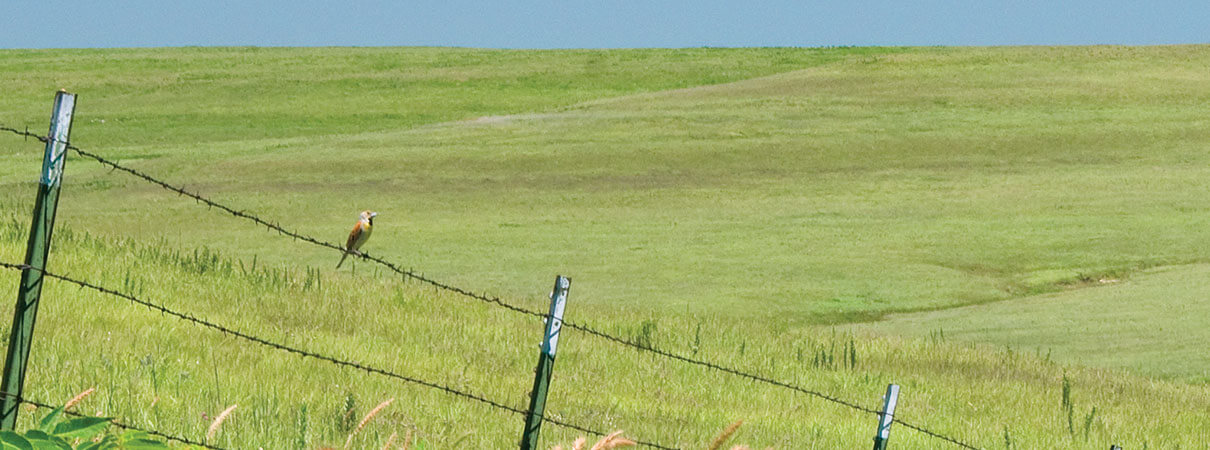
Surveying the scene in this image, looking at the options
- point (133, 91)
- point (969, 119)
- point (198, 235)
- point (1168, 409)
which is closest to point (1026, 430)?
point (1168, 409)

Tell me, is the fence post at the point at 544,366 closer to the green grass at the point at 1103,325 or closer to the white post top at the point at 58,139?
the white post top at the point at 58,139

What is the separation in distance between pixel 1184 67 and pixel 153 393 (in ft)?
173

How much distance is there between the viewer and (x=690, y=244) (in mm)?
23781

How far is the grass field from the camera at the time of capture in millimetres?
9789

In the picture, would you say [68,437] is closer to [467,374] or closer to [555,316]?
[555,316]

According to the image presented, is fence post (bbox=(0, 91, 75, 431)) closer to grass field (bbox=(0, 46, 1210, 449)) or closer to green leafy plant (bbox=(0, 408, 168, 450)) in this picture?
green leafy plant (bbox=(0, 408, 168, 450))

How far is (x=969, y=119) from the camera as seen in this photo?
145ft

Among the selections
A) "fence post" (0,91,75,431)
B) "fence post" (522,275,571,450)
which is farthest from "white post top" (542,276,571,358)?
"fence post" (0,91,75,431)

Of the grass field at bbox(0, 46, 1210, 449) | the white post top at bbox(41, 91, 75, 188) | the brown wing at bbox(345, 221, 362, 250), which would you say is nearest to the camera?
the white post top at bbox(41, 91, 75, 188)

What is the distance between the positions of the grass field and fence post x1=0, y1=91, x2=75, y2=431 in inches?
69.1

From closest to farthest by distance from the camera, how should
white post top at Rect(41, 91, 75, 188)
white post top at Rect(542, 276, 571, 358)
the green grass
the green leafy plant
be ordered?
the green leafy plant < white post top at Rect(41, 91, 75, 188) < white post top at Rect(542, 276, 571, 358) < the green grass

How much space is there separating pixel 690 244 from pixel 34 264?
19.4m

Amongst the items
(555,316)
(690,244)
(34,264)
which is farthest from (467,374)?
(690,244)

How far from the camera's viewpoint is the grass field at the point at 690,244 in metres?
9.79
